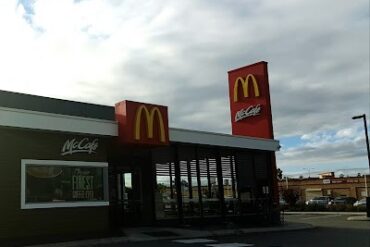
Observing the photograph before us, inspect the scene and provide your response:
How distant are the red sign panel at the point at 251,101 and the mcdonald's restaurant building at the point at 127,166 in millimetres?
56

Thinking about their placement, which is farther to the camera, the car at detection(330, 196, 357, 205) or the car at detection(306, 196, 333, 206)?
the car at detection(330, 196, 357, 205)

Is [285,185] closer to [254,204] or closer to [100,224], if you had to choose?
[254,204]

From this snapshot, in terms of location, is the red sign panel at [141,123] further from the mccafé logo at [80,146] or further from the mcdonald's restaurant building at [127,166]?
the mccafé logo at [80,146]

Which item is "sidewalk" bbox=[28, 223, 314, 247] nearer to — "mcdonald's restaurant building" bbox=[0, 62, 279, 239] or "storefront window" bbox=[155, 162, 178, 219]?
"mcdonald's restaurant building" bbox=[0, 62, 279, 239]

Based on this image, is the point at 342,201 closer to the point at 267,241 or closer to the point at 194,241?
the point at 267,241

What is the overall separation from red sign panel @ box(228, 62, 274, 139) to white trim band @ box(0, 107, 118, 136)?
11658 mm

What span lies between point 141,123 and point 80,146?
2.42m

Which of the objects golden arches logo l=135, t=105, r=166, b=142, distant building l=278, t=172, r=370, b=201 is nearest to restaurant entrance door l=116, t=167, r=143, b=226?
golden arches logo l=135, t=105, r=166, b=142

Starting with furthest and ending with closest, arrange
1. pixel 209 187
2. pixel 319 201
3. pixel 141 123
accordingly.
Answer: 1. pixel 319 201
2. pixel 209 187
3. pixel 141 123

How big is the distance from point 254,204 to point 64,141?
12367 millimetres

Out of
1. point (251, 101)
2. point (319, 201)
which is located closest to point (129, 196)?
point (251, 101)

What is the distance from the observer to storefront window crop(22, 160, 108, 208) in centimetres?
1858

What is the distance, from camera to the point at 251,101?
102 feet

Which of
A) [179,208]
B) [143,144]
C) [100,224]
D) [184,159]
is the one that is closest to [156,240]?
[100,224]
